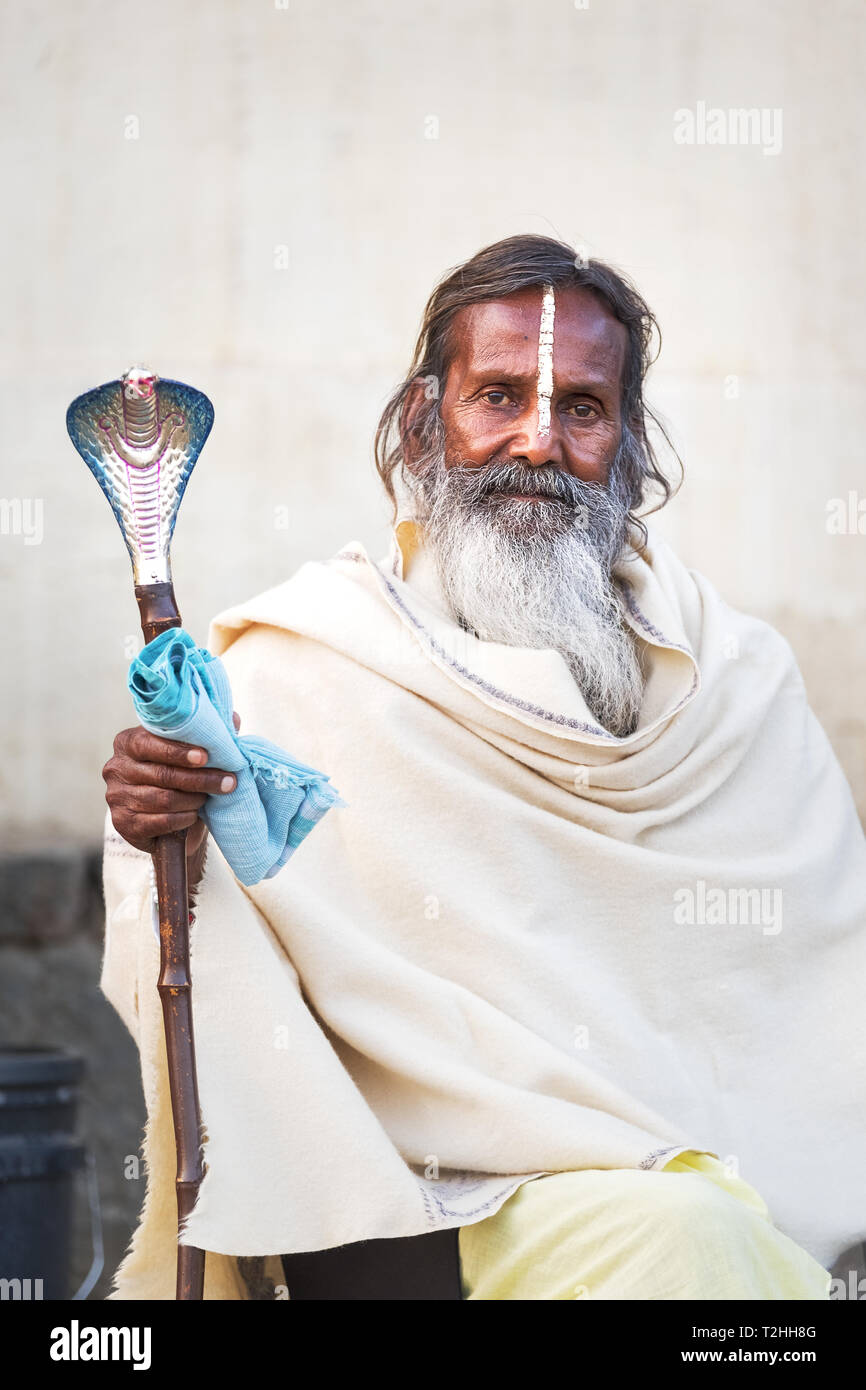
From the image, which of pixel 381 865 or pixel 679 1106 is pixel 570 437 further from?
pixel 679 1106

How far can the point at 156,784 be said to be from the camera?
2281 mm

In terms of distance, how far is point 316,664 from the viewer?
10.1 feet

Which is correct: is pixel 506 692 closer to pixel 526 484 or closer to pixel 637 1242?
pixel 526 484

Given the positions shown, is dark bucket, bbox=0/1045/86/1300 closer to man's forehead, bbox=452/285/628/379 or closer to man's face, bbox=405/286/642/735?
man's face, bbox=405/286/642/735

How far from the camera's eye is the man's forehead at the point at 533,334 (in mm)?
3234

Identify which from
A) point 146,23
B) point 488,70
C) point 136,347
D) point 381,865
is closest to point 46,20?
point 146,23

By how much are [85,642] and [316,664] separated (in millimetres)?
2651

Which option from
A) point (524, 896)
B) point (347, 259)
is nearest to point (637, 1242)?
point (524, 896)

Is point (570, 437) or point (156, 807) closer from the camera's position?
point (156, 807)

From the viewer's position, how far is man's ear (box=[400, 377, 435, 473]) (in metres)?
3.50

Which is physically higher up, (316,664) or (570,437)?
(570,437)

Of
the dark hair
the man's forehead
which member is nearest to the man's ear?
the dark hair

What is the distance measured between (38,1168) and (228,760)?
140 cm
